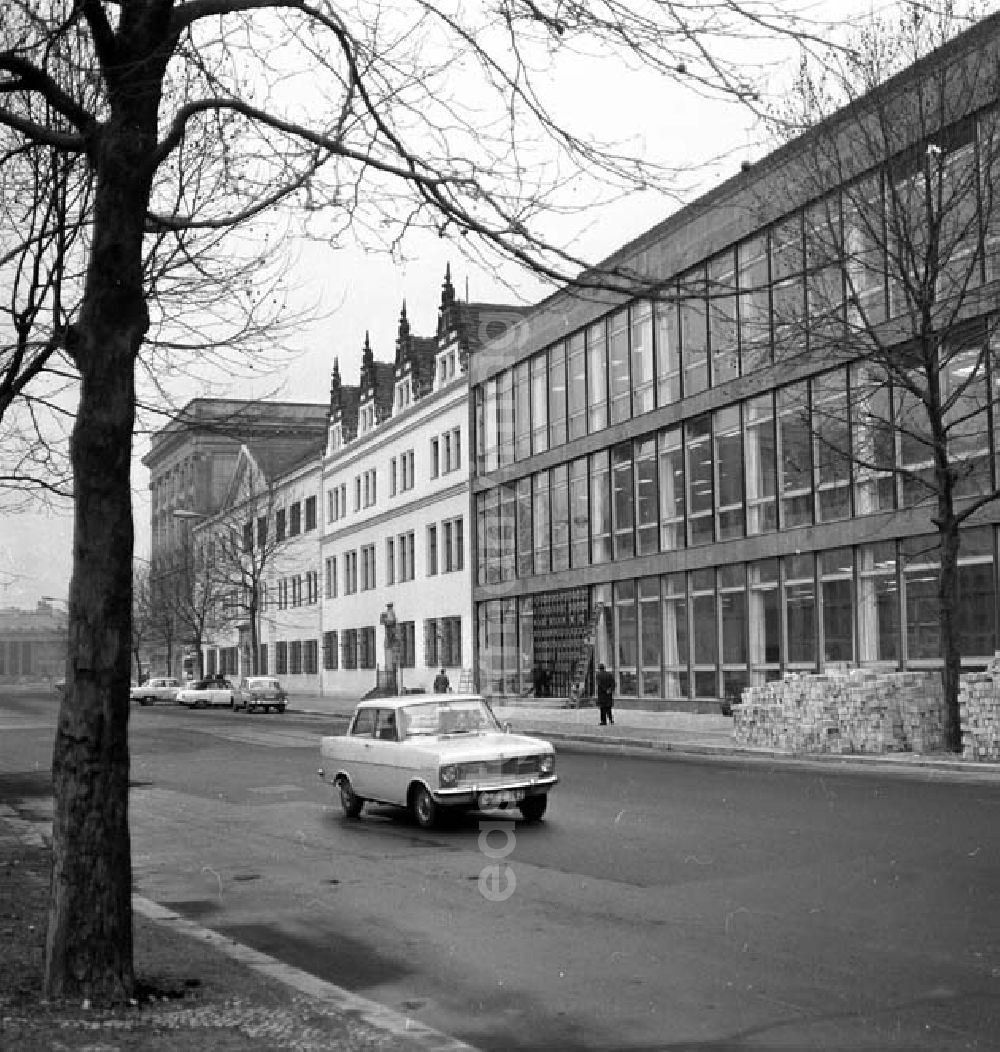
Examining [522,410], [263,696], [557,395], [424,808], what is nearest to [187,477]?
[263,696]

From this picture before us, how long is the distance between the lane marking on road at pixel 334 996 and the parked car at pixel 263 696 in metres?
47.5

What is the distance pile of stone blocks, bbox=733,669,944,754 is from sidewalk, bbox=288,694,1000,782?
1.37ft

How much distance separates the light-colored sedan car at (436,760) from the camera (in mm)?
15594

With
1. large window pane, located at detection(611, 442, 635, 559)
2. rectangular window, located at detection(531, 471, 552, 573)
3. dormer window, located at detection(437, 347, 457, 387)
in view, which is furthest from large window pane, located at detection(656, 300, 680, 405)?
dormer window, located at detection(437, 347, 457, 387)

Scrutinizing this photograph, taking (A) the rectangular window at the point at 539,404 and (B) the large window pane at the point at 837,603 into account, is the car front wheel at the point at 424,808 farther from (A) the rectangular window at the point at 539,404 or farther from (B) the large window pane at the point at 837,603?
(A) the rectangular window at the point at 539,404

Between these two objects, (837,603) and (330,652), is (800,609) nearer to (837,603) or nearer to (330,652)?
(837,603)

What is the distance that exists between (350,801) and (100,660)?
431 inches

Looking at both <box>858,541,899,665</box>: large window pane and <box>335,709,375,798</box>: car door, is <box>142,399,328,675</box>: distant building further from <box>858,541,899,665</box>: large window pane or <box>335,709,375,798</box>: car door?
<box>335,709,375,798</box>: car door

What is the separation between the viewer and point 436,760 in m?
15.7

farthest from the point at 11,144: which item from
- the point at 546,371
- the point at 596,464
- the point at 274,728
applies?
the point at 546,371

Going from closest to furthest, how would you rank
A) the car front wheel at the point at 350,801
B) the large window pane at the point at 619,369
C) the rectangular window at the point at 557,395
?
the car front wheel at the point at 350,801, the large window pane at the point at 619,369, the rectangular window at the point at 557,395

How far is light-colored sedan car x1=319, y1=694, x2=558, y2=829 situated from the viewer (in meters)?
15.6

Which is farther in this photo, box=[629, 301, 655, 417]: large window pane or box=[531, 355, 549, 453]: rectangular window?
box=[531, 355, 549, 453]: rectangular window

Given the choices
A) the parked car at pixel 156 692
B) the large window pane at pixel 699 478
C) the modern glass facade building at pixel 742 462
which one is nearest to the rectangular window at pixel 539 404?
the modern glass facade building at pixel 742 462
